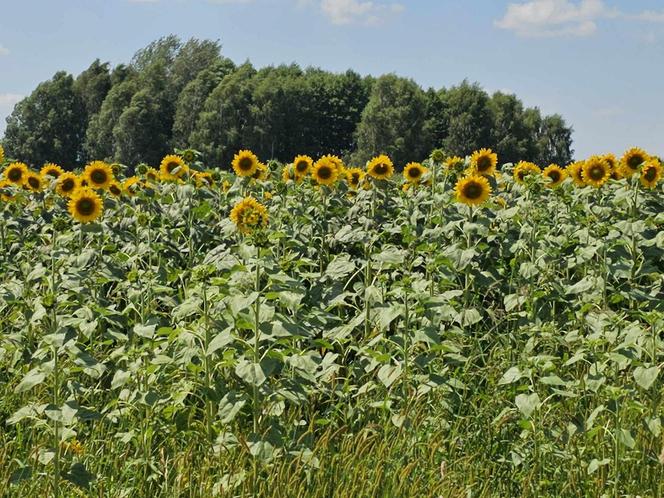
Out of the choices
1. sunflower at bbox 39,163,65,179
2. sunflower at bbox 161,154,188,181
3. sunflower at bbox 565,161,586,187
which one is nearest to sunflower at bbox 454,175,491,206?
sunflower at bbox 565,161,586,187

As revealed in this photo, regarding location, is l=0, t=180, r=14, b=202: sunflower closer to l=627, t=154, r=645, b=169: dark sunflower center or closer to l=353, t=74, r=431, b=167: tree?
l=627, t=154, r=645, b=169: dark sunflower center

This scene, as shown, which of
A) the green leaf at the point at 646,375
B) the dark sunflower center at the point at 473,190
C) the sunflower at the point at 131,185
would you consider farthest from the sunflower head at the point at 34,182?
the green leaf at the point at 646,375

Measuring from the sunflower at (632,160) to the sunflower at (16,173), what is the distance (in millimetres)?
5191

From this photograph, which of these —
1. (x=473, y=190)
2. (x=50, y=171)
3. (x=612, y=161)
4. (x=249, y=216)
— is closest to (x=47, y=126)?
(x=50, y=171)

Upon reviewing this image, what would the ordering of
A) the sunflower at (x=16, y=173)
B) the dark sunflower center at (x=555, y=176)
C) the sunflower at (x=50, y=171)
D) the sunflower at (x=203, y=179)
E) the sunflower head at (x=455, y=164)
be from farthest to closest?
the sunflower at (x=50, y=171)
the sunflower at (x=16, y=173)
the dark sunflower center at (x=555, y=176)
the sunflower at (x=203, y=179)
the sunflower head at (x=455, y=164)

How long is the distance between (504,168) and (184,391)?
5.00 m

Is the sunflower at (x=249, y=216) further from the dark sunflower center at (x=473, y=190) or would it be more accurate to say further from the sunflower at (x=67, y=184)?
the sunflower at (x=67, y=184)

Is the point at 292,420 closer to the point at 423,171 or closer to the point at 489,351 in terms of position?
the point at 489,351

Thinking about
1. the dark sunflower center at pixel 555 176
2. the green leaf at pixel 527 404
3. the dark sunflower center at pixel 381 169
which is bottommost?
the green leaf at pixel 527 404

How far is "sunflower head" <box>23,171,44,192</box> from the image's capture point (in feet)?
31.1

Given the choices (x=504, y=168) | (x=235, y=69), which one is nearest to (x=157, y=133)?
(x=235, y=69)

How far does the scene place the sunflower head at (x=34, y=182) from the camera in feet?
31.1

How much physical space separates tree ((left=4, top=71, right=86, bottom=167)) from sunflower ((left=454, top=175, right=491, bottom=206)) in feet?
220

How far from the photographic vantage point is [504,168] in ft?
30.5
